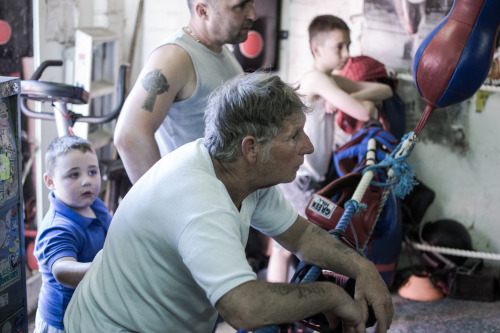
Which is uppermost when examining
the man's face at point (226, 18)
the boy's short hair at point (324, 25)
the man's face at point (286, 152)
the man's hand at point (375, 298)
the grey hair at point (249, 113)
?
the man's face at point (226, 18)

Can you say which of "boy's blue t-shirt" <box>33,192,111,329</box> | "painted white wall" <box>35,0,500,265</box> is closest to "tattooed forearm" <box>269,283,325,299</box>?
"boy's blue t-shirt" <box>33,192,111,329</box>

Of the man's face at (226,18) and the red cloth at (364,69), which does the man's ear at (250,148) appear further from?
the red cloth at (364,69)

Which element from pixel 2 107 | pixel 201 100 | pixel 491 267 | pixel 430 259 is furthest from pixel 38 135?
pixel 491 267

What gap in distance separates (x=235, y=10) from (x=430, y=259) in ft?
7.64

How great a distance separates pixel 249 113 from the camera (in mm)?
1420

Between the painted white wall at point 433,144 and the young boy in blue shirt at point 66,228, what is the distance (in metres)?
1.80

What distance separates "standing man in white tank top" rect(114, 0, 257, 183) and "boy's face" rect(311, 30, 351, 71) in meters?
0.92

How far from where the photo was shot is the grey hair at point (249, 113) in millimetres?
1424

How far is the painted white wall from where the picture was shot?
12.5ft

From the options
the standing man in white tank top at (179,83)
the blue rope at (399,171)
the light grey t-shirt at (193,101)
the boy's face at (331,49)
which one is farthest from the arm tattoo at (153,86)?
the boy's face at (331,49)

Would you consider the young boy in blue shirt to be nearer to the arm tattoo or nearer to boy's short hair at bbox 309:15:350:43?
the arm tattoo

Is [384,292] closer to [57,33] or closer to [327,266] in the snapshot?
[327,266]

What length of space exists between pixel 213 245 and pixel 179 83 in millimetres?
1002

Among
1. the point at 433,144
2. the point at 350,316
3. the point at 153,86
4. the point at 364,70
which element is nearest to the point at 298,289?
the point at 350,316
